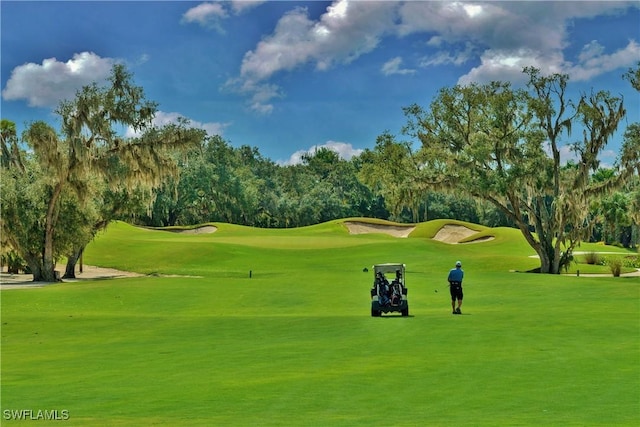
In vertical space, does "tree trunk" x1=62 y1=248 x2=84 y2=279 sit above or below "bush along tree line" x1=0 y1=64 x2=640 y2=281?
below

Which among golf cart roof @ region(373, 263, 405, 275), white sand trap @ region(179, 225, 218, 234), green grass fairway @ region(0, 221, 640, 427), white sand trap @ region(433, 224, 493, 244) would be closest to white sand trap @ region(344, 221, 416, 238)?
white sand trap @ region(433, 224, 493, 244)

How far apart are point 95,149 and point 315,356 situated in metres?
28.8

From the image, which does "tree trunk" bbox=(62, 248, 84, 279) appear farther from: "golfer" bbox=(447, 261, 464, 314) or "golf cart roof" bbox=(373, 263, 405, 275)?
"golfer" bbox=(447, 261, 464, 314)

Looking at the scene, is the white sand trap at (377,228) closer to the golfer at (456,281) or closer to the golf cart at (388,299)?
the golfer at (456,281)

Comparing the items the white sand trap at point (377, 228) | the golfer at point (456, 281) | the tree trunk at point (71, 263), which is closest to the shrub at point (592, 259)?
the white sand trap at point (377, 228)

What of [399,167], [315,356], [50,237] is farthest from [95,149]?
[315,356]

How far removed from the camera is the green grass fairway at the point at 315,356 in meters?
9.34

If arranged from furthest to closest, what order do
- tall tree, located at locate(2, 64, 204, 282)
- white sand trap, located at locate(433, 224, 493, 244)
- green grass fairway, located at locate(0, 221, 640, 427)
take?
white sand trap, located at locate(433, 224, 493, 244) → tall tree, located at locate(2, 64, 204, 282) → green grass fairway, located at locate(0, 221, 640, 427)

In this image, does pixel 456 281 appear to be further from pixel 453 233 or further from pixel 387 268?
pixel 453 233

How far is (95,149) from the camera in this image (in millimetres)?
39656

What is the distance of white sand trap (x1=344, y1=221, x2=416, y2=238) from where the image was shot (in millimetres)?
86656

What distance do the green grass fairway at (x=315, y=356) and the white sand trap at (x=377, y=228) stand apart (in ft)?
172

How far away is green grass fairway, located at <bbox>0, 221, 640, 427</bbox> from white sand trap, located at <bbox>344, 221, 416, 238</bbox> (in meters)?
52.4

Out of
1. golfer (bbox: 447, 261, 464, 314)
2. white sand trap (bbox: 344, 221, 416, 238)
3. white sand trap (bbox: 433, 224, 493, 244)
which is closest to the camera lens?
golfer (bbox: 447, 261, 464, 314)
